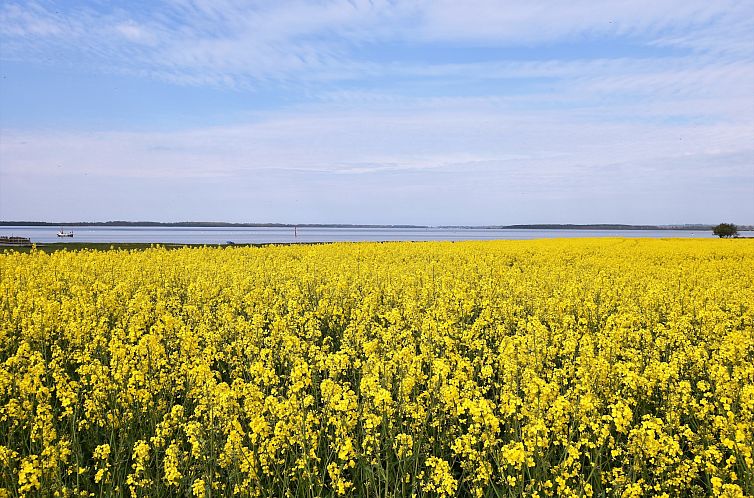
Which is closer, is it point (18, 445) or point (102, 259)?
point (18, 445)

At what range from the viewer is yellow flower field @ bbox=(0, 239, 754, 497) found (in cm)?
425

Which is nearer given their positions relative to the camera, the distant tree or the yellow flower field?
the yellow flower field

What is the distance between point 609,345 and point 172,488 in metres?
5.07

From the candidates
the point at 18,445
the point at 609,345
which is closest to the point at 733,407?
the point at 609,345

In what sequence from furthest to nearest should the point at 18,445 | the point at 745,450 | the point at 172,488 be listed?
the point at 18,445 → the point at 172,488 → the point at 745,450

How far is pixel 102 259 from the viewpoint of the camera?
1650cm

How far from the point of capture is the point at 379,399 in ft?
14.0

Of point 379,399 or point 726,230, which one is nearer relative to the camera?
point 379,399

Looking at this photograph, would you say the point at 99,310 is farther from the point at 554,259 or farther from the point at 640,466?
the point at 554,259

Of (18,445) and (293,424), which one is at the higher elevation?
(293,424)

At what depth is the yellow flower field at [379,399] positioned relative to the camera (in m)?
4.25

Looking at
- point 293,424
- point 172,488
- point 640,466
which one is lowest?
point 172,488

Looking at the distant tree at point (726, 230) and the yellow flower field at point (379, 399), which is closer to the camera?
the yellow flower field at point (379, 399)

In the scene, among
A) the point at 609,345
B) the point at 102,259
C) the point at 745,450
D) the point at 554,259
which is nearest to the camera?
the point at 745,450
